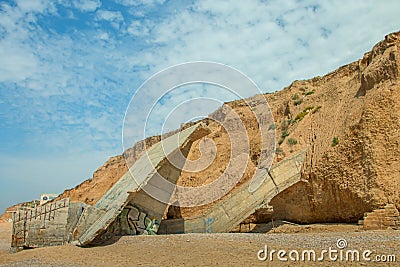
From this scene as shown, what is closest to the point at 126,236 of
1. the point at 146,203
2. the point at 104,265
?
the point at 146,203

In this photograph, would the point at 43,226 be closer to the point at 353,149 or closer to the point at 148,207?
the point at 148,207

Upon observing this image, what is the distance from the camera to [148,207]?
1599cm

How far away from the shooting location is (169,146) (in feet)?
53.4

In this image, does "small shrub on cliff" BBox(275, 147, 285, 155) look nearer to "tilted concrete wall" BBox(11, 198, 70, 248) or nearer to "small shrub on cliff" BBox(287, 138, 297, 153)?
"small shrub on cliff" BBox(287, 138, 297, 153)

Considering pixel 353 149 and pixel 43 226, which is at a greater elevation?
pixel 353 149

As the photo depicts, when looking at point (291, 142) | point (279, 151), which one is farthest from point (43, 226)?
point (291, 142)

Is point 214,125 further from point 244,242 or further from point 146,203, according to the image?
point 244,242

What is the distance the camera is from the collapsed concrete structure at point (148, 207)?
1470cm

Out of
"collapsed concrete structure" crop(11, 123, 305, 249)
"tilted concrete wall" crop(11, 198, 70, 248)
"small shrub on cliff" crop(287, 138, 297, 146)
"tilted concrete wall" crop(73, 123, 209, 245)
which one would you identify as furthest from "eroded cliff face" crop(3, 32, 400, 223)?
"tilted concrete wall" crop(11, 198, 70, 248)

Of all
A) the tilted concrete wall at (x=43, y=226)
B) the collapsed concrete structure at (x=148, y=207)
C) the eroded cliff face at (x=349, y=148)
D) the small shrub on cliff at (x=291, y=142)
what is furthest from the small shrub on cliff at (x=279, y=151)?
the tilted concrete wall at (x=43, y=226)

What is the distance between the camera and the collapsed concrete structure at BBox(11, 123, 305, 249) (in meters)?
14.7

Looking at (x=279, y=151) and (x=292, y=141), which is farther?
(x=292, y=141)

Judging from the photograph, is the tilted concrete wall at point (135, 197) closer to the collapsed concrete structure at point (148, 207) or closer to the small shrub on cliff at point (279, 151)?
the collapsed concrete structure at point (148, 207)

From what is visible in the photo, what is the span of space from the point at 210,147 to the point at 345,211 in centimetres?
1416
